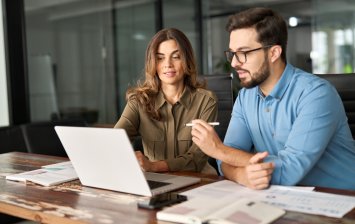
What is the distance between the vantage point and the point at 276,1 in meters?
6.89

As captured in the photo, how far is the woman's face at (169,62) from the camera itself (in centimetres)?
222

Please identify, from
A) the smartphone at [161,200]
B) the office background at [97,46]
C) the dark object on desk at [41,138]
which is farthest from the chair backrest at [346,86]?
the dark object on desk at [41,138]

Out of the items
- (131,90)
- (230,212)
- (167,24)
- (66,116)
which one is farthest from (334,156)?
(167,24)

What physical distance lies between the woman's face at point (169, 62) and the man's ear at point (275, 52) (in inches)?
23.0

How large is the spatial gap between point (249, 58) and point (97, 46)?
11.0 feet

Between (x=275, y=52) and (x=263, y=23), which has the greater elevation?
(x=263, y=23)

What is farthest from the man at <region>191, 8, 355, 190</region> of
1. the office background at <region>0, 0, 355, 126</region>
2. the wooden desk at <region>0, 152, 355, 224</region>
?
the office background at <region>0, 0, 355, 126</region>

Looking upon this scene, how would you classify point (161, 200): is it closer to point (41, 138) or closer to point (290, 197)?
point (290, 197)

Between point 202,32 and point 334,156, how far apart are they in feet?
18.1

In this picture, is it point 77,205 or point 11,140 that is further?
point 11,140

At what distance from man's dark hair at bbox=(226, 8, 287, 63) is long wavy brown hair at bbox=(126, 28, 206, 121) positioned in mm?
496

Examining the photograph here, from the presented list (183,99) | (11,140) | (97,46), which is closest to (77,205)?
(183,99)

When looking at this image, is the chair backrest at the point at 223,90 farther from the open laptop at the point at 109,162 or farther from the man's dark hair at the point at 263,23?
the open laptop at the point at 109,162

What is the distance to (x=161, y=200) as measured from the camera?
4.27ft
